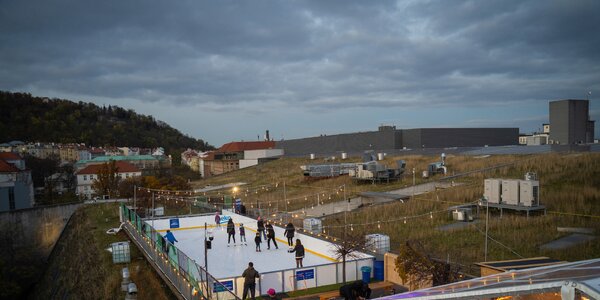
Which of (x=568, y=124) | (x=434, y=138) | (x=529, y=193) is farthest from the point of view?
(x=434, y=138)

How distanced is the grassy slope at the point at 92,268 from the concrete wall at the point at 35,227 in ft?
4.39

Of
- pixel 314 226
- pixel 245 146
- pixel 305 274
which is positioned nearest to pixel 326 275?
pixel 305 274

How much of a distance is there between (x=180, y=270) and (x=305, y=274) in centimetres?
381

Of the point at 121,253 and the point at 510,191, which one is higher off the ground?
the point at 510,191

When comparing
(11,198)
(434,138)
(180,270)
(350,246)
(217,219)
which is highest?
(434,138)

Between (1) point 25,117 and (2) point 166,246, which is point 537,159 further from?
(1) point 25,117

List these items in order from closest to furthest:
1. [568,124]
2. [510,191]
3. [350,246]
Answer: [350,246], [510,191], [568,124]

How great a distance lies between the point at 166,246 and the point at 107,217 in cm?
2689

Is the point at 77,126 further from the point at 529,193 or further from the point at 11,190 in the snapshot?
the point at 529,193

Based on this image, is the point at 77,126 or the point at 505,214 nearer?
the point at 505,214

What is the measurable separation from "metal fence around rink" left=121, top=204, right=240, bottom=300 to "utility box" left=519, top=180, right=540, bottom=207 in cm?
1492

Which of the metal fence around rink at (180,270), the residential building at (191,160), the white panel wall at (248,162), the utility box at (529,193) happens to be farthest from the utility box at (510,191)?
the residential building at (191,160)

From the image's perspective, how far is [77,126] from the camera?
14288 centimetres

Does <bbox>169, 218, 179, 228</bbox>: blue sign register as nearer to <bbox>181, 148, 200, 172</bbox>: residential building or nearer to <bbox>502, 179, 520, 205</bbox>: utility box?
<bbox>502, 179, 520, 205</bbox>: utility box
